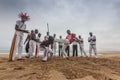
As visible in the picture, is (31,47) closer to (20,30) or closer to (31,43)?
(31,43)

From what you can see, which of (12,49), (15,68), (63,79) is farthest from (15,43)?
(63,79)

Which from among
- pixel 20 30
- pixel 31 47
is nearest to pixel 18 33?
pixel 20 30

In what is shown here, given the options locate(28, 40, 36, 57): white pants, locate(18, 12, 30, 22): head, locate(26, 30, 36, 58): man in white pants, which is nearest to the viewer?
locate(18, 12, 30, 22): head

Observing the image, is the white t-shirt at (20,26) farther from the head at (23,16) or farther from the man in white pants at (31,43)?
the man in white pants at (31,43)

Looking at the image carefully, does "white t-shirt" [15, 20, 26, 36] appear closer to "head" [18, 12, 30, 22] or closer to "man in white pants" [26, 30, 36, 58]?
"head" [18, 12, 30, 22]

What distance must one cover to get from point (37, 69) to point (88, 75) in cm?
183

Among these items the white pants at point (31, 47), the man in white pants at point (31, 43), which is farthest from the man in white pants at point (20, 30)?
the white pants at point (31, 47)

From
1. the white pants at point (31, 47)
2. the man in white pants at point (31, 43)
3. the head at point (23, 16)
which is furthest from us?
the white pants at point (31, 47)

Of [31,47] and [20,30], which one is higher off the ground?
[20,30]

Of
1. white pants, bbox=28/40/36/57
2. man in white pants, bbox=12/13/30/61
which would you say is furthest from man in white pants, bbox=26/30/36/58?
man in white pants, bbox=12/13/30/61

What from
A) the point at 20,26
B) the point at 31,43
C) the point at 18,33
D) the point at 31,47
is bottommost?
the point at 31,47

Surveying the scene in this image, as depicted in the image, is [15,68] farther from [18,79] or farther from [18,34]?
A: [18,34]

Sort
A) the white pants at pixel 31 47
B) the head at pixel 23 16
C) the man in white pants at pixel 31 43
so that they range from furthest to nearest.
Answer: the white pants at pixel 31 47 → the man in white pants at pixel 31 43 → the head at pixel 23 16

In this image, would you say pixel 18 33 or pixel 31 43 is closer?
pixel 18 33
